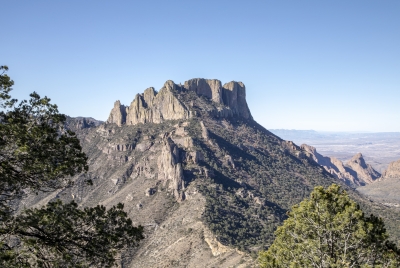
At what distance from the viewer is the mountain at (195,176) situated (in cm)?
7081

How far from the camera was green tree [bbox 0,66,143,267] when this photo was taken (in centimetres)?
1392

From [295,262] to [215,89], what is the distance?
159 m

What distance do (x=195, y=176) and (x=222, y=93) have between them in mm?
83868

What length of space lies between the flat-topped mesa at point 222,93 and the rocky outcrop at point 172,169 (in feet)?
226

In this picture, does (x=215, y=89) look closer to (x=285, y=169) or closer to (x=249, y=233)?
(x=285, y=169)

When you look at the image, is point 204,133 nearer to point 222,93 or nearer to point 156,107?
point 156,107

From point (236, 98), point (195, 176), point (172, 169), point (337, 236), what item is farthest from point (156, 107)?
point (337, 236)

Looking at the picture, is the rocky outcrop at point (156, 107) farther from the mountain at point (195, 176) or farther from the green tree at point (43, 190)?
the green tree at point (43, 190)

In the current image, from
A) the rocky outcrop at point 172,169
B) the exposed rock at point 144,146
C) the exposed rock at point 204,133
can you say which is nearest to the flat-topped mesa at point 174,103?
the exposed rock at point 204,133

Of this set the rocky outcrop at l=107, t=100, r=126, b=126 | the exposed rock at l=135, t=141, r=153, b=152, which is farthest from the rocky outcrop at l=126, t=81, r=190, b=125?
the exposed rock at l=135, t=141, r=153, b=152

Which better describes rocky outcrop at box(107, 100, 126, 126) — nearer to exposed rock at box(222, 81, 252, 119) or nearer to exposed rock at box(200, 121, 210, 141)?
exposed rock at box(222, 81, 252, 119)

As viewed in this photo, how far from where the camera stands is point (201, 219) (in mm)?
76062

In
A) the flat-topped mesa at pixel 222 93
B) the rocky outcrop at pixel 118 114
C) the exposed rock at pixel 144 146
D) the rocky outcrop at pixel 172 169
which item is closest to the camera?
the rocky outcrop at pixel 172 169

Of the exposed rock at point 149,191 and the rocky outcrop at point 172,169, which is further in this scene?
the exposed rock at point 149,191
